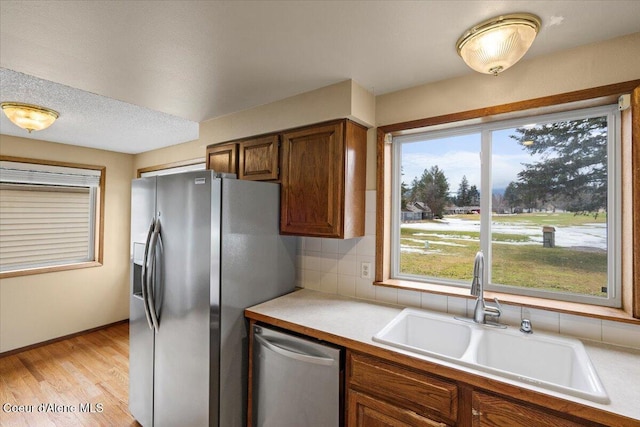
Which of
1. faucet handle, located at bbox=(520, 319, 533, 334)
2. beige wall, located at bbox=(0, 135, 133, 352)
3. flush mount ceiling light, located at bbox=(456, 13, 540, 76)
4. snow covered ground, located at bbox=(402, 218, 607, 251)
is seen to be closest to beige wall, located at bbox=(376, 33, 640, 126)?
flush mount ceiling light, located at bbox=(456, 13, 540, 76)

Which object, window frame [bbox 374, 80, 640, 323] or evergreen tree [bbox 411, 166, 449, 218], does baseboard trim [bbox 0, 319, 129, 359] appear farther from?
evergreen tree [bbox 411, 166, 449, 218]

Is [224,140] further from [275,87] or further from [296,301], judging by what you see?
[296,301]

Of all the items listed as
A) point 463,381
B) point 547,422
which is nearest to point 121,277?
point 463,381

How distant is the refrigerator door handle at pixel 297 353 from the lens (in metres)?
1.47

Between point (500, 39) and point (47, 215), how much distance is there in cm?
459

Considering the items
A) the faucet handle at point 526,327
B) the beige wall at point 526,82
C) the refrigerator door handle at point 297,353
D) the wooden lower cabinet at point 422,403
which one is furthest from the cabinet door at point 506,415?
the beige wall at point 526,82

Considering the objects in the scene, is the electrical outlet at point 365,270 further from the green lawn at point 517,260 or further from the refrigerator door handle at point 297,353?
the refrigerator door handle at point 297,353

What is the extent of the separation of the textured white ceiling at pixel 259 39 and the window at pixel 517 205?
415mm

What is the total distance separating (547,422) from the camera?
1009 mm

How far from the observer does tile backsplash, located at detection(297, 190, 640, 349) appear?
1.39 meters

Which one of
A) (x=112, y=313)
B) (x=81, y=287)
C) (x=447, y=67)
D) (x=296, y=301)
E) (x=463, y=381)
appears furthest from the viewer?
(x=112, y=313)

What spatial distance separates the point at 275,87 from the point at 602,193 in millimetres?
1912

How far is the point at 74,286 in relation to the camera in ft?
11.9

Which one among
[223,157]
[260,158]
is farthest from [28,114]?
[260,158]
